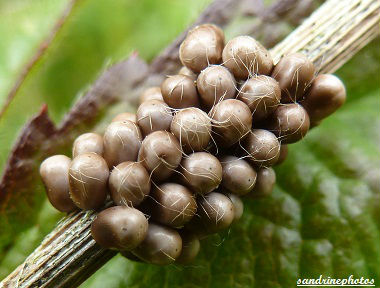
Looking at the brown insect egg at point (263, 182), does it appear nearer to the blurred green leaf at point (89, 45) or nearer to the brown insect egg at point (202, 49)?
the brown insect egg at point (202, 49)

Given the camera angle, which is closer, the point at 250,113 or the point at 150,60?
the point at 250,113

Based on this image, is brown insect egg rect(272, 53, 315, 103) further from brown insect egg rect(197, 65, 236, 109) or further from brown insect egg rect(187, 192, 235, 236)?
brown insect egg rect(187, 192, 235, 236)

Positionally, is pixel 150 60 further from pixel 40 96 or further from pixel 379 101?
pixel 379 101

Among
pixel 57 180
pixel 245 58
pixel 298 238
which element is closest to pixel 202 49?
pixel 245 58

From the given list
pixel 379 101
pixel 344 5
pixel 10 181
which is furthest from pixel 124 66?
pixel 379 101

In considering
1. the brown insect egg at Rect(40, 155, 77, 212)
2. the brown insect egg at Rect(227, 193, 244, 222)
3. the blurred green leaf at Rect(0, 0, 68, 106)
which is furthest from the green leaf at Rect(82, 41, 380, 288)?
the blurred green leaf at Rect(0, 0, 68, 106)

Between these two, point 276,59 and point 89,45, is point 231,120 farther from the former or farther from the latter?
point 89,45
